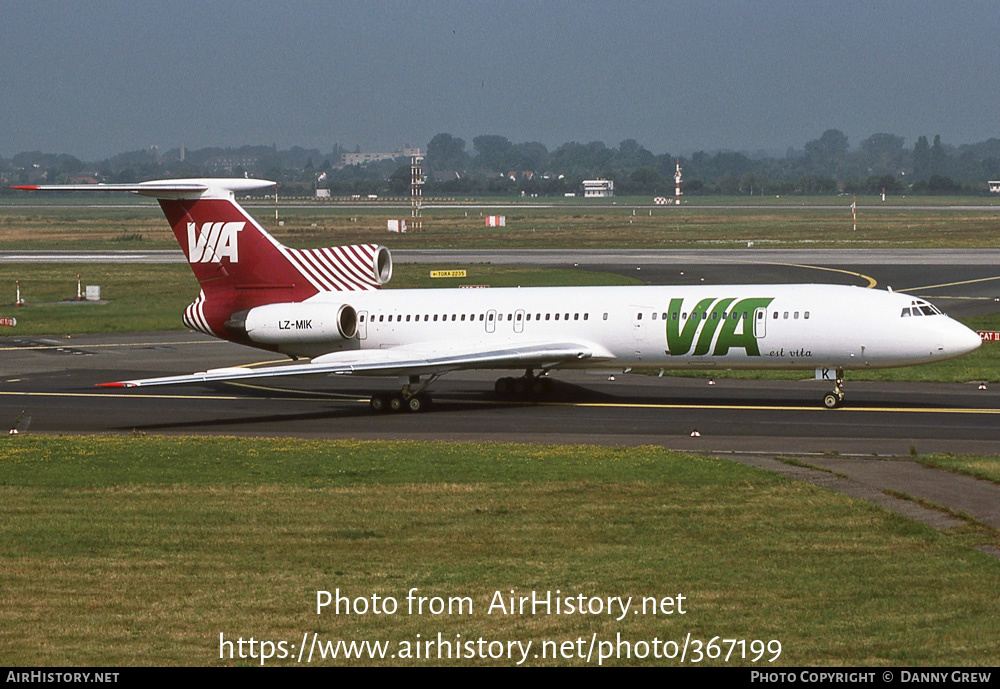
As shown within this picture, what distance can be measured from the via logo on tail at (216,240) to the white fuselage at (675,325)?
107 inches

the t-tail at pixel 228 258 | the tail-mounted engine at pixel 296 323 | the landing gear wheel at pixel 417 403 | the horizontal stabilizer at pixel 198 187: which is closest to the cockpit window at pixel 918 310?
the landing gear wheel at pixel 417 403

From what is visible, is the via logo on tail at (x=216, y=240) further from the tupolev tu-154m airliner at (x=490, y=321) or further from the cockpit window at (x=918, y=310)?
the cockpit window at (x=918, y=310)

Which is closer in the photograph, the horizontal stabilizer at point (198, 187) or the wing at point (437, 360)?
the wing at point (437, 360)

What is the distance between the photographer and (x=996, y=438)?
2956 cm

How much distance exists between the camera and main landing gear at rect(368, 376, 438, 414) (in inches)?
1447

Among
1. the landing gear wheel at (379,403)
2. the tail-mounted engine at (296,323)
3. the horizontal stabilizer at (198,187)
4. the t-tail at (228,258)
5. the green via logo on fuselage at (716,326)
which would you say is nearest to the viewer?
the green via logo on fuselage at (716,326)

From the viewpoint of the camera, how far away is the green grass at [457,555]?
1434 cm

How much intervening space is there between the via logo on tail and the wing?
4291 millimetres

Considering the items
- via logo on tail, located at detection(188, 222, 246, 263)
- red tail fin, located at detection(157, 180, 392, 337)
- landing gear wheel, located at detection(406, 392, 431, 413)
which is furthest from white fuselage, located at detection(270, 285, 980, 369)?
via logo on tail, located at detection(188, 222, 246, 263)

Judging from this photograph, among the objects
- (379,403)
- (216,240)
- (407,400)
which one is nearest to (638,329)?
(407,400)

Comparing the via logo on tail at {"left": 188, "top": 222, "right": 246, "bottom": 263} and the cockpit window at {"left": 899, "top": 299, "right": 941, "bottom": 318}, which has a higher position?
the via logo on tail at {"left": 188, "top": 222, "right": 246, "bottom": 263}

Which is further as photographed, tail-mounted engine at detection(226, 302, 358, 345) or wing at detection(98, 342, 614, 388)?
tail-mounted engine at detection(226, 302, 358, 345)

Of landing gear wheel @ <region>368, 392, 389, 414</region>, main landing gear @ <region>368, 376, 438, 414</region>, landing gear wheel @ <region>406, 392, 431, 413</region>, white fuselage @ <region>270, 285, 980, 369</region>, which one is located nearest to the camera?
white fuselage @ <region>270, 285, 980, 369</region>

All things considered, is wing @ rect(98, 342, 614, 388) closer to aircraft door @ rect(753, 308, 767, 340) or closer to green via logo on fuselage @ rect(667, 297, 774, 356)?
green via logo on fuselage @ rect(667, 297, 774, 356)
